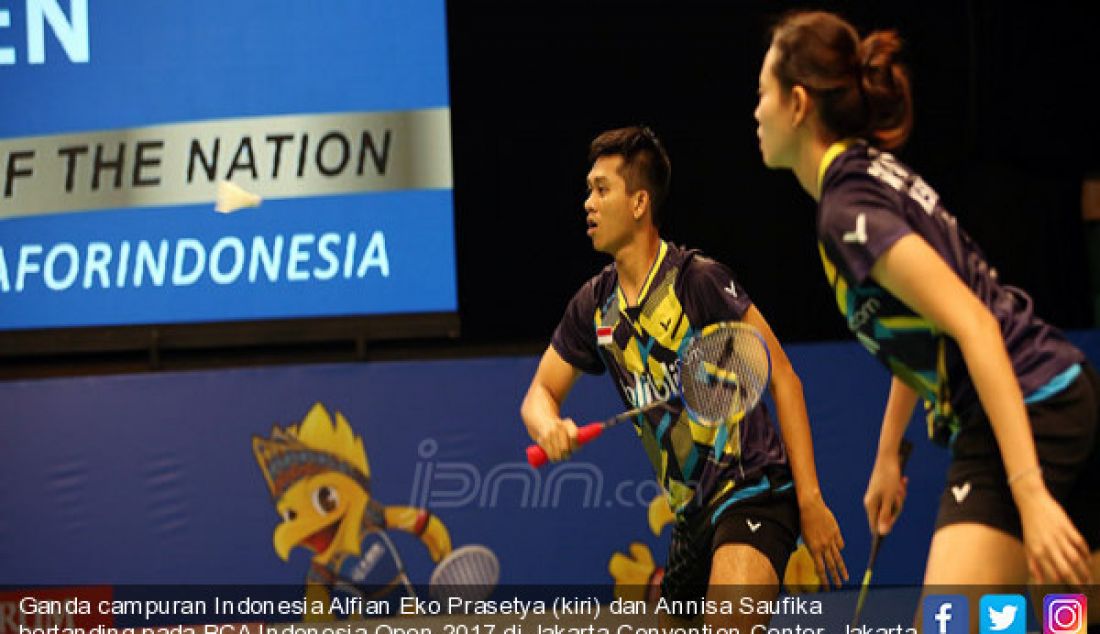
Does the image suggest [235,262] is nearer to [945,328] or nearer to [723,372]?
[723,372]

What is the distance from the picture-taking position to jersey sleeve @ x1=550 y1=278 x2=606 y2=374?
384cm

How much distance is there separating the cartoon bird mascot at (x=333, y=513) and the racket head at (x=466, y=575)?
5 centimetres

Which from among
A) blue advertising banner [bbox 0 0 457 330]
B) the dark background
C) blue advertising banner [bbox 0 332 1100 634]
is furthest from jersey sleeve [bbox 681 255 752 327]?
the dark background

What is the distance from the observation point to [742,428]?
3.61 metres

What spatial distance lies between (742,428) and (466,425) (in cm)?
250

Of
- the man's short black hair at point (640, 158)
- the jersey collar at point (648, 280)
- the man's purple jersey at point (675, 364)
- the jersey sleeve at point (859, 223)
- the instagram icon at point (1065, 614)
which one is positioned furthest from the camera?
the man's short black hair at point (640, 158)

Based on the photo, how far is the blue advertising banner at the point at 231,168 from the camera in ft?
19.9

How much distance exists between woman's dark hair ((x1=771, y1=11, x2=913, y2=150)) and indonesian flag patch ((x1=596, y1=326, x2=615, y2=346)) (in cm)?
124

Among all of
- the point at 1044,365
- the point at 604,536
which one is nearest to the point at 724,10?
the point at 604,536

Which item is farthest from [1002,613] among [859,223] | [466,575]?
[466,575]

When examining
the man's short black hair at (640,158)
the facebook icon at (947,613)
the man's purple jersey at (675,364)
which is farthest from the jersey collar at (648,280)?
the facebook icon at (947,613)

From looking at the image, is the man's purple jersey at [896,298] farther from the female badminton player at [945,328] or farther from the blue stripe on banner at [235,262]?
the blue stripe on banner at [235,262]

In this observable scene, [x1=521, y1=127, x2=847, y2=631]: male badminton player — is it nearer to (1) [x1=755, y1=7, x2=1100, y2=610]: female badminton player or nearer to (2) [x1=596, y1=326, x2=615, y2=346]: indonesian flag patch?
(2) [x1=596, y1=326, x2=615, y2=346]: indonesian flag patch

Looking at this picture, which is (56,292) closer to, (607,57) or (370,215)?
(370,215)
